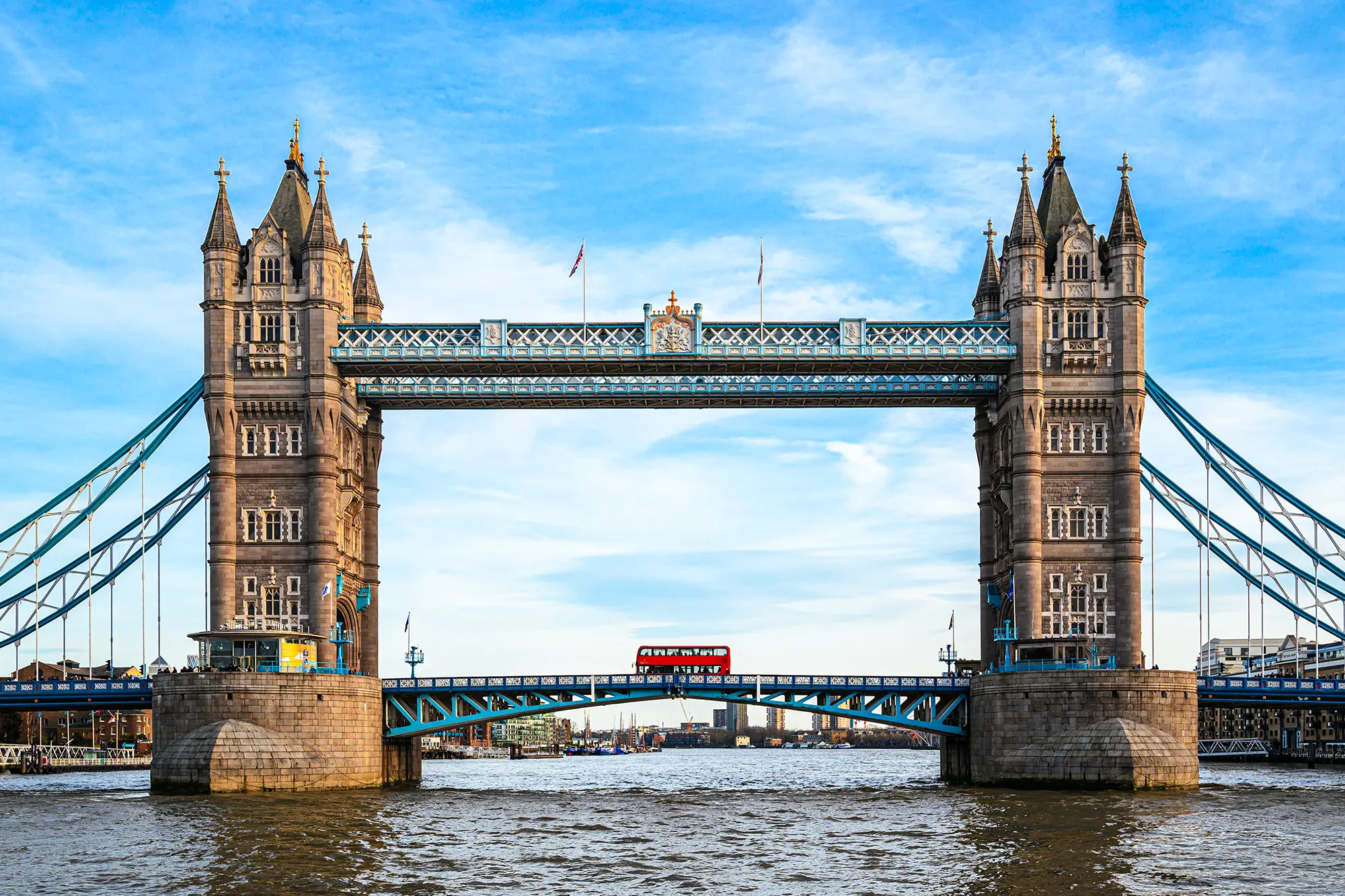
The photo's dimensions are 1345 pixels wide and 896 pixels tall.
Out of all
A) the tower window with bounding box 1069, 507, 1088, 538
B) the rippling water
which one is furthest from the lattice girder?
the tower window with bounding box 1069, 507, 1088, 538

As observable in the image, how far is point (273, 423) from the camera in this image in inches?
3829

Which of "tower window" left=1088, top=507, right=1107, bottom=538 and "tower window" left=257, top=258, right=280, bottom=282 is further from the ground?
"tower window" left=257, top=258, right=280, bottom=282

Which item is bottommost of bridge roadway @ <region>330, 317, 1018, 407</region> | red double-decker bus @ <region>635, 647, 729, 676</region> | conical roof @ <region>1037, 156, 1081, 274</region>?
red double-decker bus @ <region>635, 647, 729, 676</region>

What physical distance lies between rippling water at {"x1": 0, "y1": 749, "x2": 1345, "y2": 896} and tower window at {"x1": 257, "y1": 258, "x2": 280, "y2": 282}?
1278 inches

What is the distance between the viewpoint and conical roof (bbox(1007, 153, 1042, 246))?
97.0 m

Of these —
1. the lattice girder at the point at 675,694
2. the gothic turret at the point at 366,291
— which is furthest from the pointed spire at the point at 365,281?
the lattice girder at the point at 675,694

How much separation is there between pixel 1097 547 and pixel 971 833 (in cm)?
3683

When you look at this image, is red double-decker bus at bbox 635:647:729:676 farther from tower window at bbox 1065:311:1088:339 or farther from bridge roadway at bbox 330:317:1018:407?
tower window at bbox 1065:311:1088:339

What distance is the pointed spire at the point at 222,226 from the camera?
97.3 metres

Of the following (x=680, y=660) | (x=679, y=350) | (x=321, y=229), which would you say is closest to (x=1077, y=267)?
(x=679, y=350)

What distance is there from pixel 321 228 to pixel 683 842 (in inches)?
2013

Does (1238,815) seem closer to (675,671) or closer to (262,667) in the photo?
(675,671)

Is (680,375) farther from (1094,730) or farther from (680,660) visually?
(1094,730)

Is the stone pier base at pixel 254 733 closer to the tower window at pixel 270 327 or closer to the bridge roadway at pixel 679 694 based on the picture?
the bridge roadway at pixel 679 694
